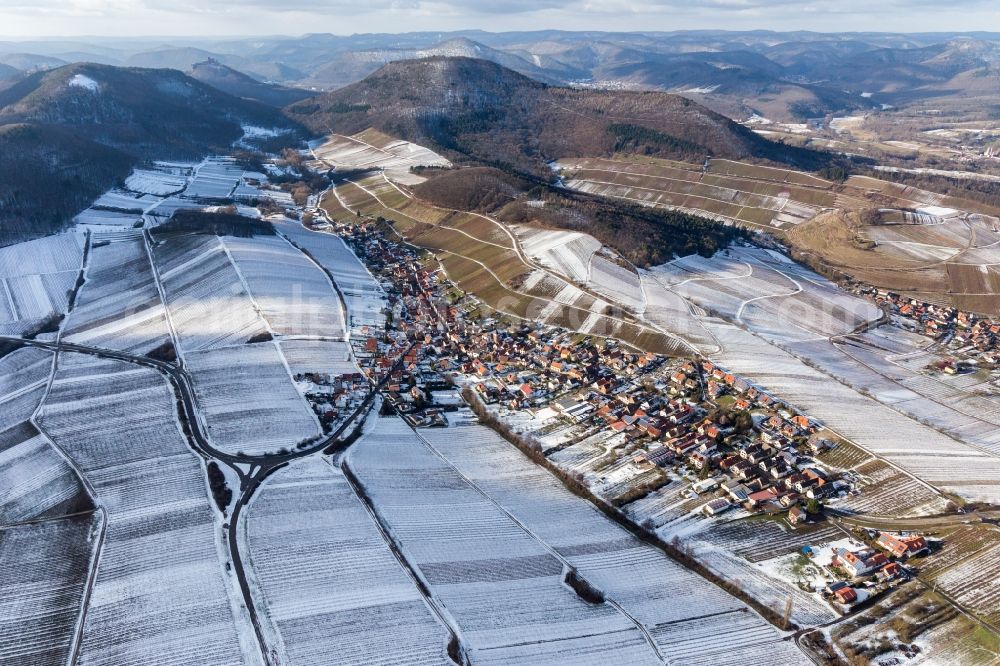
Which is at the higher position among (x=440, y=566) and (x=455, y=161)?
(x=455, y=161)

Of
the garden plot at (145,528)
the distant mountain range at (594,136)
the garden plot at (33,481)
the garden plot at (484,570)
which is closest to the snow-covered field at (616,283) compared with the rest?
the garden plot at (484,570)

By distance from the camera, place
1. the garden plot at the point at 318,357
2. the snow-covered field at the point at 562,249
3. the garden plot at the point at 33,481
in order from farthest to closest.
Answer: the snow-covered field at the point at 562,249 < the garden plot at the point at 318,357 < the garden plot at the point at 33,481

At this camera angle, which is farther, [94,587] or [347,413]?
[347,413]

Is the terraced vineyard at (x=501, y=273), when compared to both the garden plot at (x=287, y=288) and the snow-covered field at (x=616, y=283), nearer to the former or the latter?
the snow-covered field at (x=616, y=283)

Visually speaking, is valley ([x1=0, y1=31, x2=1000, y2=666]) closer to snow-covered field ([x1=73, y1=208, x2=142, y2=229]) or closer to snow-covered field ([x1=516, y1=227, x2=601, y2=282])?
snow-covered field ([x1=516, y1=227, x2=601, y2=282])

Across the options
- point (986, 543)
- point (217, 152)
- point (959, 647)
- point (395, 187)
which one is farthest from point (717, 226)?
point (217, 152)

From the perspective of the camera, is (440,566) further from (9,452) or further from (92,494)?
(9,452)
